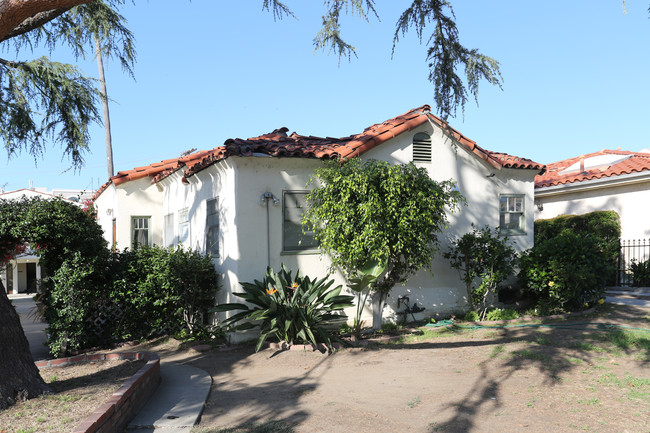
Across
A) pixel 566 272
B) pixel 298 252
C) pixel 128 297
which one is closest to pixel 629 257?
pixel 566 272

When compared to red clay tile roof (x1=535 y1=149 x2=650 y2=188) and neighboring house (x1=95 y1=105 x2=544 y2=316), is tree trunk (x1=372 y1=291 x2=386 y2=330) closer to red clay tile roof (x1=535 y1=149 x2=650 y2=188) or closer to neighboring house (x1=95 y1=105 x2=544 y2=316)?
neighboring house (x1=95 y1=105 x2=544 y2=316)

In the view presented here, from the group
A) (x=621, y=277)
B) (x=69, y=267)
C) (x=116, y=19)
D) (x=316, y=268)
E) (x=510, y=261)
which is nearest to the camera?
(x=116, y=19)

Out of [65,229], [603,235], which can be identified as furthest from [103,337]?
[603,235]

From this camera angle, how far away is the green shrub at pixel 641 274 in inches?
518

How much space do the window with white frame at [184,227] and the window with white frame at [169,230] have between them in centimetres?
66

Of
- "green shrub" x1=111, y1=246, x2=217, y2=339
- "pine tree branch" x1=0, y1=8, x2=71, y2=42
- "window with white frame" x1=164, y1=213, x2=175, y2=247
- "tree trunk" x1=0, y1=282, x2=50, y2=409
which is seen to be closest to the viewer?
"tree trunk" x1=0, y1=282, x2=50, y2=409

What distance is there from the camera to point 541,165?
12.2 meters

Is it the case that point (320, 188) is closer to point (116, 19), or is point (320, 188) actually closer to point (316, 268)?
point (316, 268)

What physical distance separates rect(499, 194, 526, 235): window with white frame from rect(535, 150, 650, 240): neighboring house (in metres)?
3.93

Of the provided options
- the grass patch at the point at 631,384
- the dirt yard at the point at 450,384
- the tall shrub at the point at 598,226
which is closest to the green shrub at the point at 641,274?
the tall shrub at the point at 598,226

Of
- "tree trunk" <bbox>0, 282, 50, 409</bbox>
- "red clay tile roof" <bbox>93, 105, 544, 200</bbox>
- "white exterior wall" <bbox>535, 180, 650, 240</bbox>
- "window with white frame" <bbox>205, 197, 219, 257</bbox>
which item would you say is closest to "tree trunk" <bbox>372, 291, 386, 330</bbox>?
"red clay tile roof" <bbox>93, 105, 544, 200</bbox>

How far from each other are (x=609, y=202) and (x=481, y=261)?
22.0 ft

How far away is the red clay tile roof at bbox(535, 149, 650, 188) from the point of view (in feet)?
46.6

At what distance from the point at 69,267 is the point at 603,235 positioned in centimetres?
1361
